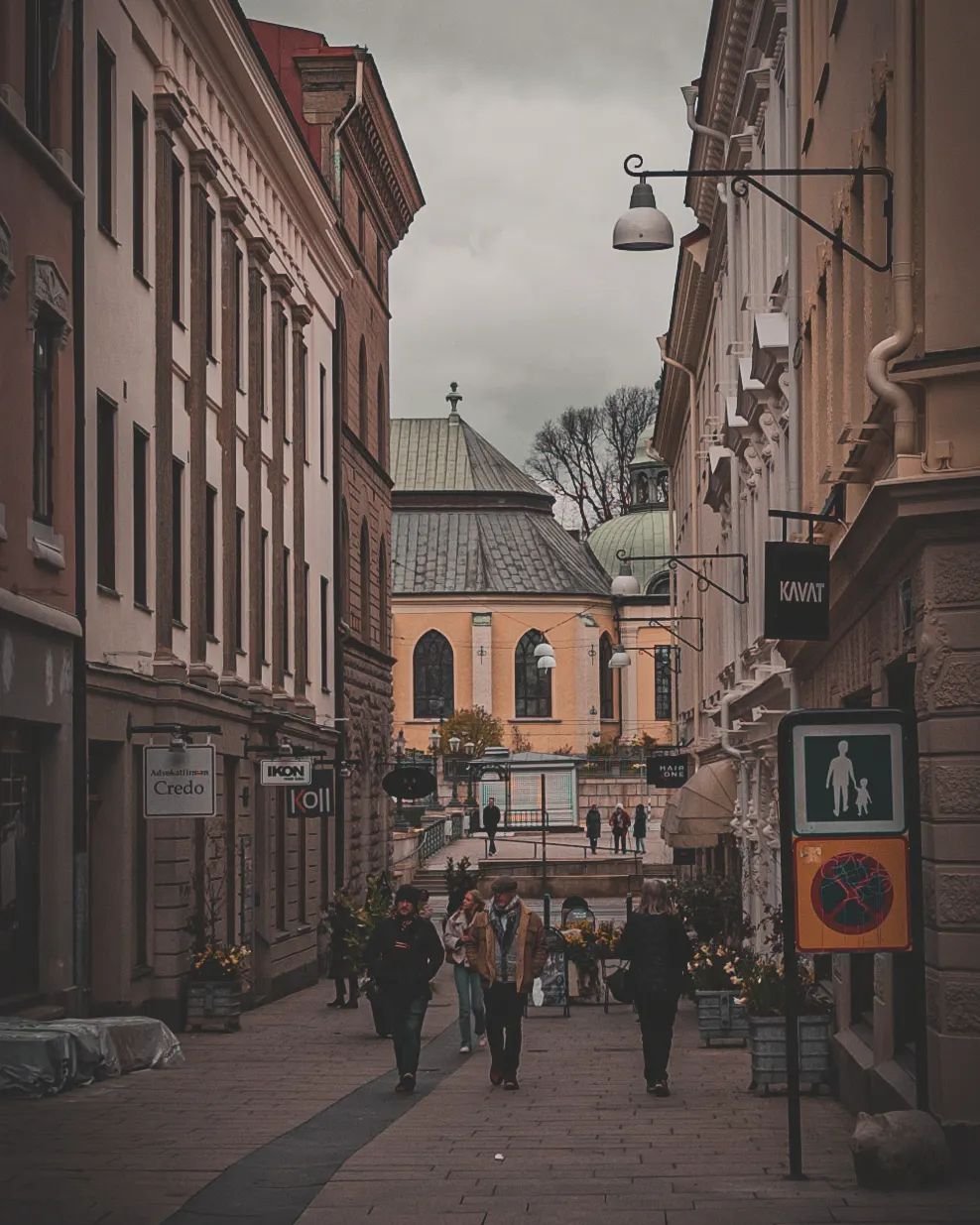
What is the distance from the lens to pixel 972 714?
39.0 feet

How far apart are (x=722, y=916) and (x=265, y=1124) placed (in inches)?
628

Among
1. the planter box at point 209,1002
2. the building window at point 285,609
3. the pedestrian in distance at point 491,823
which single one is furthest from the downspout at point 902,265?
the pedestrian in distance at point 491,823

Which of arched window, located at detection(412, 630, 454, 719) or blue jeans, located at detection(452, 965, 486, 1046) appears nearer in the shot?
blue jeans, located at detection(452, 965, 486, 1046)

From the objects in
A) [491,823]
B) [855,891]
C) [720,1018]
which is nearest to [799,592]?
[855,891]

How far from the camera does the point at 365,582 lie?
46188 mm

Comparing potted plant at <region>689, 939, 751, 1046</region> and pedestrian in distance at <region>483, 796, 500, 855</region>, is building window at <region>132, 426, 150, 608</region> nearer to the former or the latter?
potted plant at <region>689, 939, 751, 1046</region>

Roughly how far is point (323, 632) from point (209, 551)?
1130 centimetres

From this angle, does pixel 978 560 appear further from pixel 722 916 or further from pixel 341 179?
pixel 341 179

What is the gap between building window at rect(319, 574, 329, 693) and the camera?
130ft

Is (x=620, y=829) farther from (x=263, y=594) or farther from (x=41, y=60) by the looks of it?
(x=41, y=60)

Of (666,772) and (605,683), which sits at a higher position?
(605,683)

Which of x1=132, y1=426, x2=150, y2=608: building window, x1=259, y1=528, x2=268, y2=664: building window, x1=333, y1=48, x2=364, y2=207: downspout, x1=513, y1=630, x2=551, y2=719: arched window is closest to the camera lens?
x1=132, y1=426, x2=150, y2=608: building window

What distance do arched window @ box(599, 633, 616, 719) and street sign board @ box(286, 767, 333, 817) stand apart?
7616 centimetres

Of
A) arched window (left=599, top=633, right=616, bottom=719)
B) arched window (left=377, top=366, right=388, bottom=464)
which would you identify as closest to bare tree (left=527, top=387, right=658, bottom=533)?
arched window (left=599, top=633, right=616, bottom=719)
